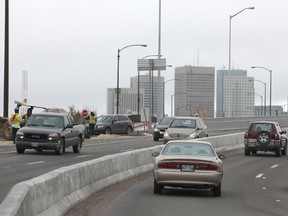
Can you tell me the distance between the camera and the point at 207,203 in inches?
581

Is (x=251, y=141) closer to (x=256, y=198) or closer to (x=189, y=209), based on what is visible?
(x=256, y=198)

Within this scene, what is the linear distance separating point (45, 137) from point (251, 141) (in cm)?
1102

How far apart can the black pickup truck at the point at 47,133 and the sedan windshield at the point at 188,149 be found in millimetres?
10979

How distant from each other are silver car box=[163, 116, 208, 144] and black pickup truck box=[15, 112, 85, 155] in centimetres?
683

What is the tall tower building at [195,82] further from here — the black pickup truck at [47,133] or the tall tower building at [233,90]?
the black pickup truck at [47,133]

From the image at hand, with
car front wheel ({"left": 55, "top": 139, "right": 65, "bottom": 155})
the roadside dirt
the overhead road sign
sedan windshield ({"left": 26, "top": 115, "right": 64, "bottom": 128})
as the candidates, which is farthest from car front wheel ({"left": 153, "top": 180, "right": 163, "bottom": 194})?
the overhead road sign

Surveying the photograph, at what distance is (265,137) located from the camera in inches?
1289

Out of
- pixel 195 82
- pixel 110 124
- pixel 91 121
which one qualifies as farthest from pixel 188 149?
pixel 195 82

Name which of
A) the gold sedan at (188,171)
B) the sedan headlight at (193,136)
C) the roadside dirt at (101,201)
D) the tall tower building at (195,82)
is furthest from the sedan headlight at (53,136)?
the tall tower building at (195,82)

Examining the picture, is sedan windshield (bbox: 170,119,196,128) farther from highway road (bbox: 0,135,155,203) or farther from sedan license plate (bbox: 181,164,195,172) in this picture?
sedan license plate (bbox: 181,164,195,172)

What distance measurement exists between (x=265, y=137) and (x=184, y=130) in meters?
4.30

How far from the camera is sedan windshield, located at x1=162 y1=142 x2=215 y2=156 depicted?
54.2 ft

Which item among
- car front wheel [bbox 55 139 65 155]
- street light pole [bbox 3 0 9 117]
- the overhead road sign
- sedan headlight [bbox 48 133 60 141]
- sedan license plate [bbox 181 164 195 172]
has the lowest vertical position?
car front wheel [bbox 55 139 65 155]

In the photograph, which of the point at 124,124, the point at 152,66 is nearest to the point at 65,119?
the point at 124,124
